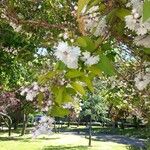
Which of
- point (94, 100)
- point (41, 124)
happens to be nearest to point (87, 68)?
point (41, 124)

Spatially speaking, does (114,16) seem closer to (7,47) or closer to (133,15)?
(133,15)

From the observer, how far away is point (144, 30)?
162 cm

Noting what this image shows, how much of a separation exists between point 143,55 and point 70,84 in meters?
0.32

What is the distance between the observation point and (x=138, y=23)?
5.55ft

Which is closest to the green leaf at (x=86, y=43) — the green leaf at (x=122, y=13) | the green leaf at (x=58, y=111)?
the green leaf at (x=122, y=13)

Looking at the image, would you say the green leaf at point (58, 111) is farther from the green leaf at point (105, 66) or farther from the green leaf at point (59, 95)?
the green leaf at point (105, 66)

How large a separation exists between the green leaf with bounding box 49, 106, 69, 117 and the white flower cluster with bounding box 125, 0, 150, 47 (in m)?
0.49

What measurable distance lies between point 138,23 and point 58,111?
1.88 ft

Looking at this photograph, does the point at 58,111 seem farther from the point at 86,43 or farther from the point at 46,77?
the point at 86,43

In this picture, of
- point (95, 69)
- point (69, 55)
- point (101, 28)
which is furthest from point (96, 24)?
point (69, 55)

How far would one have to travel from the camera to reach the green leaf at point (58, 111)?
2.01 metres

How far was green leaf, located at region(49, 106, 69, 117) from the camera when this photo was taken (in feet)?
6.60

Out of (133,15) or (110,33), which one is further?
(110,33)

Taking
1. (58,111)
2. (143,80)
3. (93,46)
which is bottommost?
(58,111)
